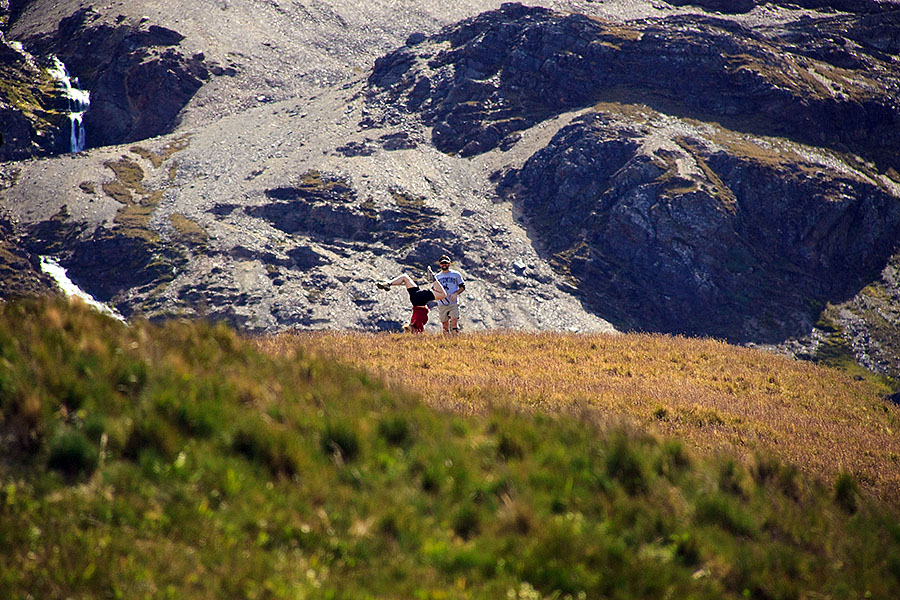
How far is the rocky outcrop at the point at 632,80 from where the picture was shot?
14650cm

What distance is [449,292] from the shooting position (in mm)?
21109

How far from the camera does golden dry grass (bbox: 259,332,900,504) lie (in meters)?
11.9

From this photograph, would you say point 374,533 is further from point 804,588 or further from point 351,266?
point 351,266

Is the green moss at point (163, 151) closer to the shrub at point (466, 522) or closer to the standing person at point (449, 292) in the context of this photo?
the standing person at point (449, 292)

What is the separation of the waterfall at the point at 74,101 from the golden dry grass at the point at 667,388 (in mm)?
169221

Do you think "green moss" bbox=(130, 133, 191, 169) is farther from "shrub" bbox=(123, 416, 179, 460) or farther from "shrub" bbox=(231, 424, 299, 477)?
"shrub" bbox=(231, 424, 299, 477)

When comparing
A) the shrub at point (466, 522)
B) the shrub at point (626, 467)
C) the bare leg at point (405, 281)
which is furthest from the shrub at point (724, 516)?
the bare leg at point (405, 281)

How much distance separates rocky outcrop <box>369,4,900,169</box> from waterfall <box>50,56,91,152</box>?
72890mm

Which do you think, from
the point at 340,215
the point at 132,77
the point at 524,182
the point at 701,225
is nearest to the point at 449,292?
the point at 340,215

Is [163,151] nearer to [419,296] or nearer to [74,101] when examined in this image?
[74,101]

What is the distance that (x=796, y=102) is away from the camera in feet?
474

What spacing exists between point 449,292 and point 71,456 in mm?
15989

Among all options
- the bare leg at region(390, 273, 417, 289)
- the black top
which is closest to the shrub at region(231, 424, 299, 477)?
the bare leg at region(390, 273, 417, 289)

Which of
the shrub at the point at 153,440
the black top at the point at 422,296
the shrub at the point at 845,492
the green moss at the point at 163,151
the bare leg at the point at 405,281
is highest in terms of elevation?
the shrub at the point at 153,440
